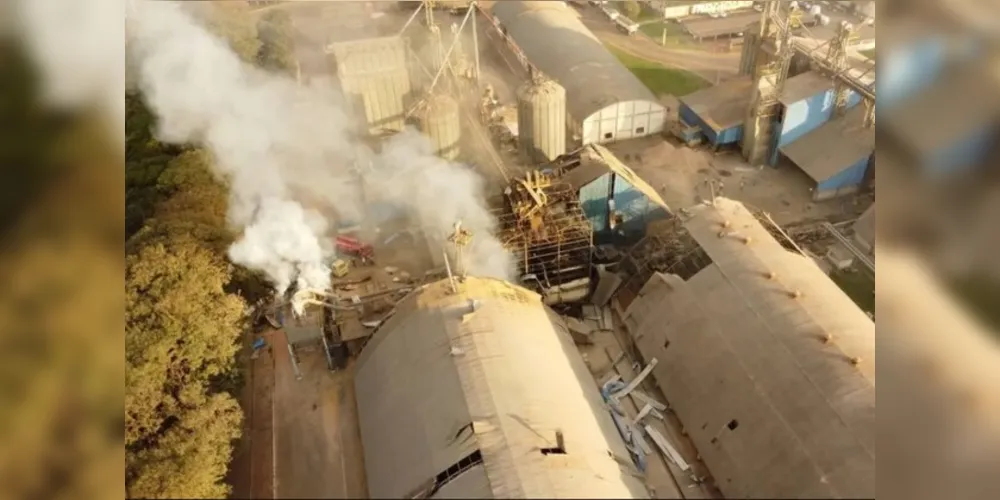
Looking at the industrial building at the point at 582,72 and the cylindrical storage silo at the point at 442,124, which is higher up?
the cylindrical storage silo at the point at 442,124

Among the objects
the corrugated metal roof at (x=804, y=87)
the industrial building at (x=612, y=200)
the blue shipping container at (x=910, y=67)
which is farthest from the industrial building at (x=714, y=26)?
the blue shipping container at (x=910, y=67)

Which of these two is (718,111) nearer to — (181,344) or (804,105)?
(804,105)

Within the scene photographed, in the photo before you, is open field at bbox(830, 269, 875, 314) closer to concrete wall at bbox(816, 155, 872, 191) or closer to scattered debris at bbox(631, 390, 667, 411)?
concrete wall at bbox(816, 155, 872, 191)

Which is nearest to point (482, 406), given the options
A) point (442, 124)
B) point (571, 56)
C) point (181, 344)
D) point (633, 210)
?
point (181, 344)

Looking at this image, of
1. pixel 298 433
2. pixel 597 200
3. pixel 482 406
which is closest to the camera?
pixel 482 406

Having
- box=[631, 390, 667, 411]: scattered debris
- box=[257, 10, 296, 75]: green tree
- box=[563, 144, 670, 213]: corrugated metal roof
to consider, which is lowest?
box=[631, 390, 667, 411]: scattered debris

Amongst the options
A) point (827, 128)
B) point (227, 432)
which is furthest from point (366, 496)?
point (827, 128)

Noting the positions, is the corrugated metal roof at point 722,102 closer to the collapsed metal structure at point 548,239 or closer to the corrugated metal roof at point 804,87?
the corrugated metal roof at point 804,87

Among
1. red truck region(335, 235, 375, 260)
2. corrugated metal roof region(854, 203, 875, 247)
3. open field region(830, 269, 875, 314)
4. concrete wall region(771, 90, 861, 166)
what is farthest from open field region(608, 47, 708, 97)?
red truck region(335, 235, 375, 260)
